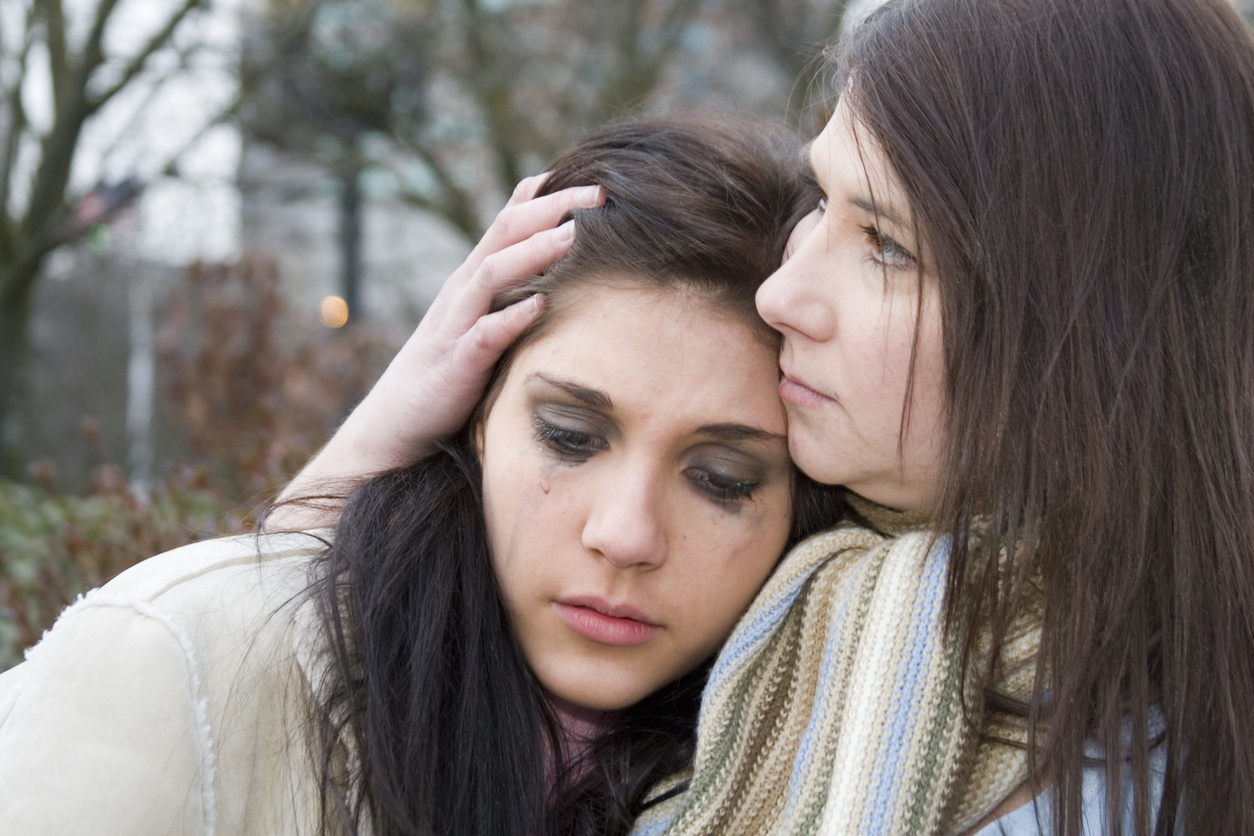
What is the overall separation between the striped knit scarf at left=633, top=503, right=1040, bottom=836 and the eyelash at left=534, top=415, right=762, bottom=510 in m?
0.15

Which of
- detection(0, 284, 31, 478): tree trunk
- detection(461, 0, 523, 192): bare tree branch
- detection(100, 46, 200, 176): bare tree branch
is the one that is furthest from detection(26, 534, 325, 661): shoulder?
detection(461, 0, 523, 192): bare tree branch

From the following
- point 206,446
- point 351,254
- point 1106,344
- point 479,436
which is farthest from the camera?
point 351,254

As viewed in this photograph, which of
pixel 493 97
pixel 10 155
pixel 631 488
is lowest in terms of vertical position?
pixel 631 488

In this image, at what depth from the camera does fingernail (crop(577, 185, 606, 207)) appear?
7.69ft

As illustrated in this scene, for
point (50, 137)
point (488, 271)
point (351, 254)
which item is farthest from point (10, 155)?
point (488, 271)

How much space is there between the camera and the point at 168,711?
5.94 feet

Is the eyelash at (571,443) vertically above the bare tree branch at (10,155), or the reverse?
the bare tree branch at (10,155)

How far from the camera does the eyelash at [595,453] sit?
2.13 metres

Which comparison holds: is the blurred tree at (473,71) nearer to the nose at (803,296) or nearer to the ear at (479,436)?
the ear at (479,436)

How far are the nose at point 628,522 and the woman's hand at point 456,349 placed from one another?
378 millimetres

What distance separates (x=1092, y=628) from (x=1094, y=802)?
0.85ft

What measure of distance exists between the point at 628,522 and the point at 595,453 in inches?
6.4

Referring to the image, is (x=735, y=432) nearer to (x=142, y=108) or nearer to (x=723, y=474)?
(x=723, y=474)

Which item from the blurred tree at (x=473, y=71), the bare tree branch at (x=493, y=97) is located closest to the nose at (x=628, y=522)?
the blurred tree at (x=473, y=71)
